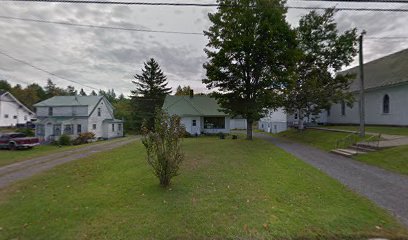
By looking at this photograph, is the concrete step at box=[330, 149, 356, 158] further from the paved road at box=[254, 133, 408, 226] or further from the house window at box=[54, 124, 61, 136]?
the house window at box=[54, 124, 61, 136]

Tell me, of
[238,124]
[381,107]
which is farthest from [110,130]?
[381,107]

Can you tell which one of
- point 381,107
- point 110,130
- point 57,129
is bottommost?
point 110,130

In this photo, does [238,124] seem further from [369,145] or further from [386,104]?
[369,145]

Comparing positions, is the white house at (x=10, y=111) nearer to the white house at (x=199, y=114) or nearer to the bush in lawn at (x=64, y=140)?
the bush in lawn at (x=64, y=140)

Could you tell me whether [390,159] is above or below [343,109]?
below

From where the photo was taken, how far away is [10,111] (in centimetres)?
4425

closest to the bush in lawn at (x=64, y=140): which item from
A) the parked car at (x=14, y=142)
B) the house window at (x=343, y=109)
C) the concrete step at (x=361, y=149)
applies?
the parked car at (x=14, y=142)

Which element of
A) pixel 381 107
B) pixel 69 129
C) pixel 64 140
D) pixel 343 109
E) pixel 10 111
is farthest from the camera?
pixel 10 111

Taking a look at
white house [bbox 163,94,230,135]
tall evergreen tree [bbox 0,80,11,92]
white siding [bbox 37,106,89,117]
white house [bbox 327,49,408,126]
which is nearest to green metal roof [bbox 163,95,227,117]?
white house [bbox 163,94,230,135]

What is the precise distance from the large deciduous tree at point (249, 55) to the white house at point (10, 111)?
142 ft

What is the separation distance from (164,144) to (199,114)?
2388 cm

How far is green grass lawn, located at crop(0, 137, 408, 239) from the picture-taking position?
431 cm

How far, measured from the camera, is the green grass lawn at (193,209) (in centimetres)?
431

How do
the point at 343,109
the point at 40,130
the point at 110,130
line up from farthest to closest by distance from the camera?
the point at 110,130 → the point at 343,109 → the point at 40,130
